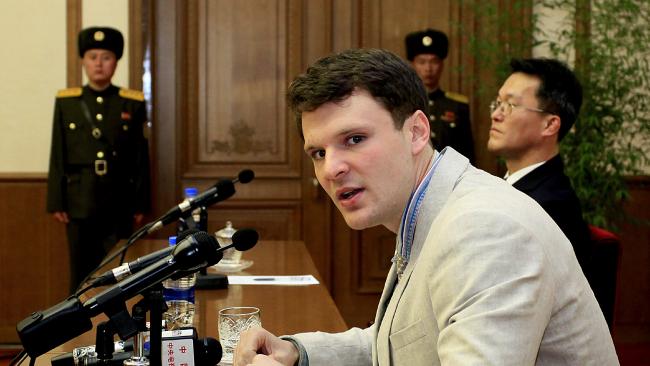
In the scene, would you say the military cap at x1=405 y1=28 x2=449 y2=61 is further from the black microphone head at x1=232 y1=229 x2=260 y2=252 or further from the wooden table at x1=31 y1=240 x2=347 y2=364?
the black microphone head at x1=232 y1=229 x2=260 y2=252

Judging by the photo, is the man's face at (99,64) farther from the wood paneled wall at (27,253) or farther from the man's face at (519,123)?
the man's face at (519,123)

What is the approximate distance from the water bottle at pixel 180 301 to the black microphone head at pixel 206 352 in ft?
2.33

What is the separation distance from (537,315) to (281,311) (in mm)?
1415

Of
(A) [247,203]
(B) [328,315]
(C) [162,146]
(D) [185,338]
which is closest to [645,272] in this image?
(A) [247,203]

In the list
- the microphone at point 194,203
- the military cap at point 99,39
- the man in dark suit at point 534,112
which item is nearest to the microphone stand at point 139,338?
the microphone at point 194,203

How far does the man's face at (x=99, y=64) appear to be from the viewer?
5121 millimetres

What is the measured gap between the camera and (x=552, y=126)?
3332 mm

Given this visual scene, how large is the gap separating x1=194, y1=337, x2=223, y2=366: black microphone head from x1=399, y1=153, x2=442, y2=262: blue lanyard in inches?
13.9

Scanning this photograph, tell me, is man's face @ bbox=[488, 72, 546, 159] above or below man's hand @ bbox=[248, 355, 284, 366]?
above

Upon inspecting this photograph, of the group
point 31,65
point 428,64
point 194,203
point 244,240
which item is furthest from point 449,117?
point 244,240

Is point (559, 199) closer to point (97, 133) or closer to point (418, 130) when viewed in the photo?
point (418, 130)

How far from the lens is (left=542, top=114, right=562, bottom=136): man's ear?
3332 millimetres

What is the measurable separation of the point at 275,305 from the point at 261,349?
2.93 ft

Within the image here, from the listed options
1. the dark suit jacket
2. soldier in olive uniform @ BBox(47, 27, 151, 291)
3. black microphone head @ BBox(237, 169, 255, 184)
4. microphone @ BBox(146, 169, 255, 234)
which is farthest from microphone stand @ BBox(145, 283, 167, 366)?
soldier in olive uniform @ BBox(47, 27, 151, 291)
